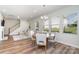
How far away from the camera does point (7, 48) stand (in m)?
2.81

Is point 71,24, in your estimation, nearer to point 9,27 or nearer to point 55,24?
point 55,24

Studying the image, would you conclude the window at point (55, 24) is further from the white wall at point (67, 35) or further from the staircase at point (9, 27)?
the staircase at point (9, 27)

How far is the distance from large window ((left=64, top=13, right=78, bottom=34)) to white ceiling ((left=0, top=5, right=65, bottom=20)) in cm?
49

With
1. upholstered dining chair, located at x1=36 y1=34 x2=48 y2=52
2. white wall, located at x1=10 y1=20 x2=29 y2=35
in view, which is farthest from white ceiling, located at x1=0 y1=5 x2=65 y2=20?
upholstered dining chair, located at x1=36 y1=34 x2=48 y2=52

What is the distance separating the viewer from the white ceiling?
2746 mm

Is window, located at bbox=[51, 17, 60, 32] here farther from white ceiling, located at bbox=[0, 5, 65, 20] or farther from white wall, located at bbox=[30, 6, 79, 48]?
white ceiling, located at bbox=[0, 5, 65, 20]

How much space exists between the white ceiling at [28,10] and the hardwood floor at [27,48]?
0.81 m

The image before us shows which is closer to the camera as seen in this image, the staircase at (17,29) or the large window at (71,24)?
the staircase at (17,29)

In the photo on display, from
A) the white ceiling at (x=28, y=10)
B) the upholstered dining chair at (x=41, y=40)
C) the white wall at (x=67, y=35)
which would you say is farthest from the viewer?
the upholstered dining chair at (x=41, y=40)

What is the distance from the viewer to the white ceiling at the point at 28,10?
9.01 feet

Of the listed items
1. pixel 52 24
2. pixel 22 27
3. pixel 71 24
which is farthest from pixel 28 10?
pixel 71 24

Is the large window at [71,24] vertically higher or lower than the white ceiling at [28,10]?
lower

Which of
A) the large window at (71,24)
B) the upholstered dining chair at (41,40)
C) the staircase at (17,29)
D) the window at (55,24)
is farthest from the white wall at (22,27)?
the large window at (71,24)
